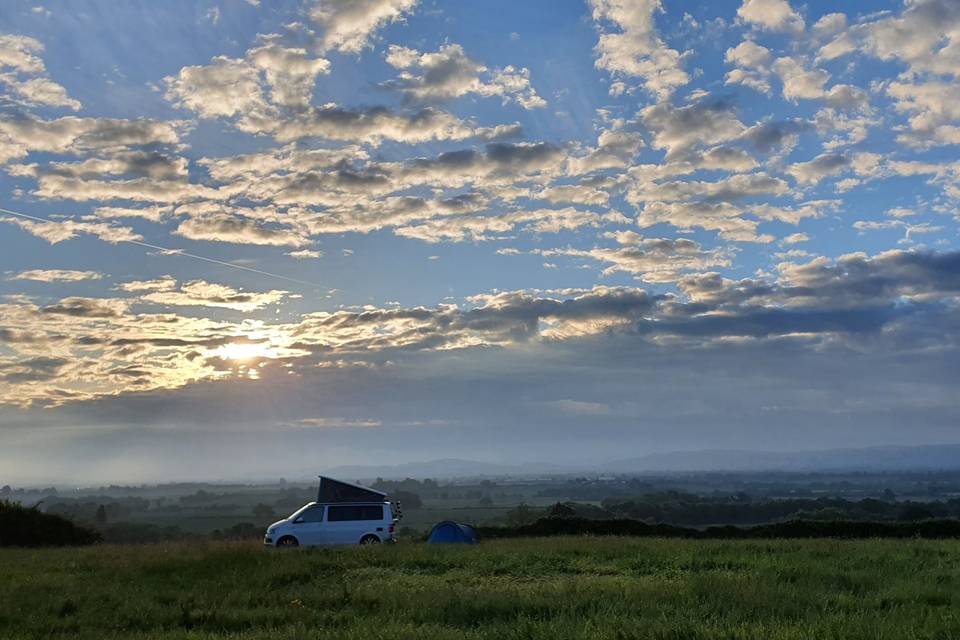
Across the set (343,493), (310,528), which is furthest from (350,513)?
(310,528)

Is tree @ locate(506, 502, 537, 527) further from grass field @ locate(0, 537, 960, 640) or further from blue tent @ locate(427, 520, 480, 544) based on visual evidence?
grass field @ locate(0, 537, 960, 640)

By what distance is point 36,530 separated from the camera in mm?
37281

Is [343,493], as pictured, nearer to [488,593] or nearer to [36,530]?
[488,593]

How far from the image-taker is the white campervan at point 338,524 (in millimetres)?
28078

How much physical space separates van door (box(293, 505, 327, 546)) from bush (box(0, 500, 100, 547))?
1587cm

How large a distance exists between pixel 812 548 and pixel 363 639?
18.2 m

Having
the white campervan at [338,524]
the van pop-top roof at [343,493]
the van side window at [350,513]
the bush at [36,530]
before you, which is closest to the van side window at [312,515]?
the white campervan at [338,524]

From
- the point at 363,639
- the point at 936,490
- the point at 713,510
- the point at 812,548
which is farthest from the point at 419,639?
the point at 936,490

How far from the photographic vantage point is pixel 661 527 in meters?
38.8

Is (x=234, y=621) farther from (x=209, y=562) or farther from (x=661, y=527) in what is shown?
(x=661, y=527)

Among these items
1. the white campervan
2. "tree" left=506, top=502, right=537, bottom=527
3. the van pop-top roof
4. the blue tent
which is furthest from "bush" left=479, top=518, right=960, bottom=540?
"tree" left=506, top=502, right=537, bottom=527

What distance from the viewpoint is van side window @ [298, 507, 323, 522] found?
93.0 ft

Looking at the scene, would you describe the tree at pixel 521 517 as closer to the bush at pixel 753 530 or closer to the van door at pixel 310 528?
the bush at pixel 753 530

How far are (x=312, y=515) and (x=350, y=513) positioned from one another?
1454 mm
